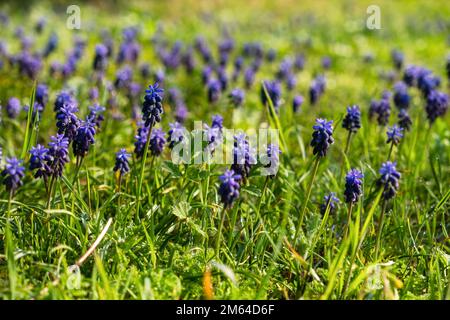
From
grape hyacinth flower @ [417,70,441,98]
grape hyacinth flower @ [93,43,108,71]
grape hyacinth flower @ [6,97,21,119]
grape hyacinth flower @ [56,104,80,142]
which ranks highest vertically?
grape hyacinth flower @ [93,43,108,71]

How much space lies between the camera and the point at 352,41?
15.8 metres

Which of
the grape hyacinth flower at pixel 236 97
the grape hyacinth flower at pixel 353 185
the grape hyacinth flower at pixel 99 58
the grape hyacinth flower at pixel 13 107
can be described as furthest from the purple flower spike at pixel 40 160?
the grape hyacinth flower at pixel 99 58

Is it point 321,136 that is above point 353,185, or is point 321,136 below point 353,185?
above

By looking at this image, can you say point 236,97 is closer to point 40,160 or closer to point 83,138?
point 83,138

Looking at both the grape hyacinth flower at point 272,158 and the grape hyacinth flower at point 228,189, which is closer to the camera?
the grape hyacinth flower at point 228,189

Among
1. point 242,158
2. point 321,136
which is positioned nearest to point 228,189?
point 242,158

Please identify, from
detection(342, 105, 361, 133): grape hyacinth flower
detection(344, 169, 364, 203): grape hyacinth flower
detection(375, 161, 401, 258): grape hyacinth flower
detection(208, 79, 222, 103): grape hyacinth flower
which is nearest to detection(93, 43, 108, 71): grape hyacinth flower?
detection(208, 79, 222, 103): grape hyacinth flower

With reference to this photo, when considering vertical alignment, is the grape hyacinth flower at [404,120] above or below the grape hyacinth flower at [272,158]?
above

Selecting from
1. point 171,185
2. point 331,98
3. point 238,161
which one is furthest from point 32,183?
point 331,98

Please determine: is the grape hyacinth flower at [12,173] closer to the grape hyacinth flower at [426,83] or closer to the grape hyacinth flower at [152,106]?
the grape hyacinth flower at [152,106]

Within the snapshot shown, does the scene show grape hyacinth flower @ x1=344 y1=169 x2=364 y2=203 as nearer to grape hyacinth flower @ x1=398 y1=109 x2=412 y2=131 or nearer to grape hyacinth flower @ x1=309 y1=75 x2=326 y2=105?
grape hyacinth flower @ x1=398 y1=109 x2=412 y2=131

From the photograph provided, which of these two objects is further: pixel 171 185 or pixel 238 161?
pixel 171 185

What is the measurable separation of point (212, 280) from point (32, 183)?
2.19m

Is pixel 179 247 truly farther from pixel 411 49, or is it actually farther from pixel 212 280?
pixel 411 49
